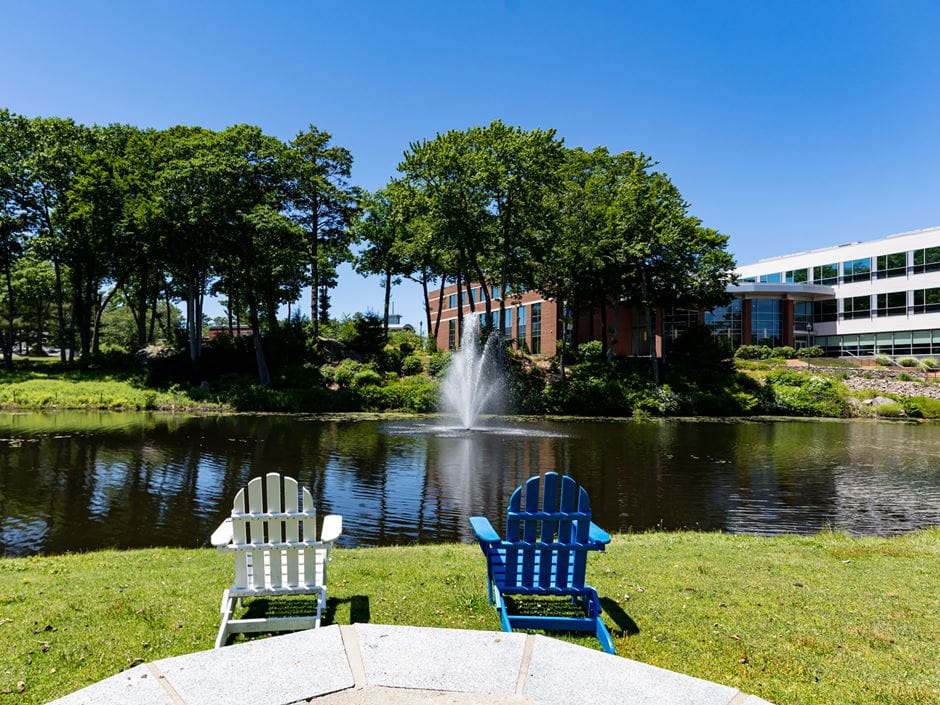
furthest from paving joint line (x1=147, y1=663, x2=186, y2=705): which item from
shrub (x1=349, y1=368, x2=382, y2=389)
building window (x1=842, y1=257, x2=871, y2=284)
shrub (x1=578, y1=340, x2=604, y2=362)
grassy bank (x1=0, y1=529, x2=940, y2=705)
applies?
building window (x1=842, y1=257, x2=871, y2=284)

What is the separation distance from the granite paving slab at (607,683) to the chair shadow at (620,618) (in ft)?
2.74

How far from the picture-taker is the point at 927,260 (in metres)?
50.1

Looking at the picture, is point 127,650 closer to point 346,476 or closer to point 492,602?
point 492,602

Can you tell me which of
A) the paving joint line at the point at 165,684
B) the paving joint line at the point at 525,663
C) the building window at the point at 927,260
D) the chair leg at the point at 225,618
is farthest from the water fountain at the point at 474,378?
the building window at the point at 927,260

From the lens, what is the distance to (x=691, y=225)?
121 ft

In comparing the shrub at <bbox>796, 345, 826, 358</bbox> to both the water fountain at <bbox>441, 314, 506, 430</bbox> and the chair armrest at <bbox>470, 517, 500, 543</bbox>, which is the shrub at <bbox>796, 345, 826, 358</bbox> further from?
the chair armrest at <bbox>470, 517, 500, 543</bbox>

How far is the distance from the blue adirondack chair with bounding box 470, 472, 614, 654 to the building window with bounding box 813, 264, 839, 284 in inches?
2433

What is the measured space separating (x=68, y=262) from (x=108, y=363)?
281 inches

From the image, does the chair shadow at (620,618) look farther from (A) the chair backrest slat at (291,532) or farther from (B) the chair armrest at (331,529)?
(A) the chair backrest slat at (291,532)

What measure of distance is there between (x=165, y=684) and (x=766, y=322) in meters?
56.2

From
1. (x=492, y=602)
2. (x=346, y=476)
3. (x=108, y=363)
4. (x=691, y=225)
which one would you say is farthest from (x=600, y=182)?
(x=492, y=602)

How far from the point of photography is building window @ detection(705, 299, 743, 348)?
5134cm

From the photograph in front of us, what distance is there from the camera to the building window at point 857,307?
5381cm

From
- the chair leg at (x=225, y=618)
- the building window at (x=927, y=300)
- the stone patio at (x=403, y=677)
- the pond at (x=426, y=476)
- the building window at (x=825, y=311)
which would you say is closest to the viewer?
the stone patio at (x=403, y=677)
